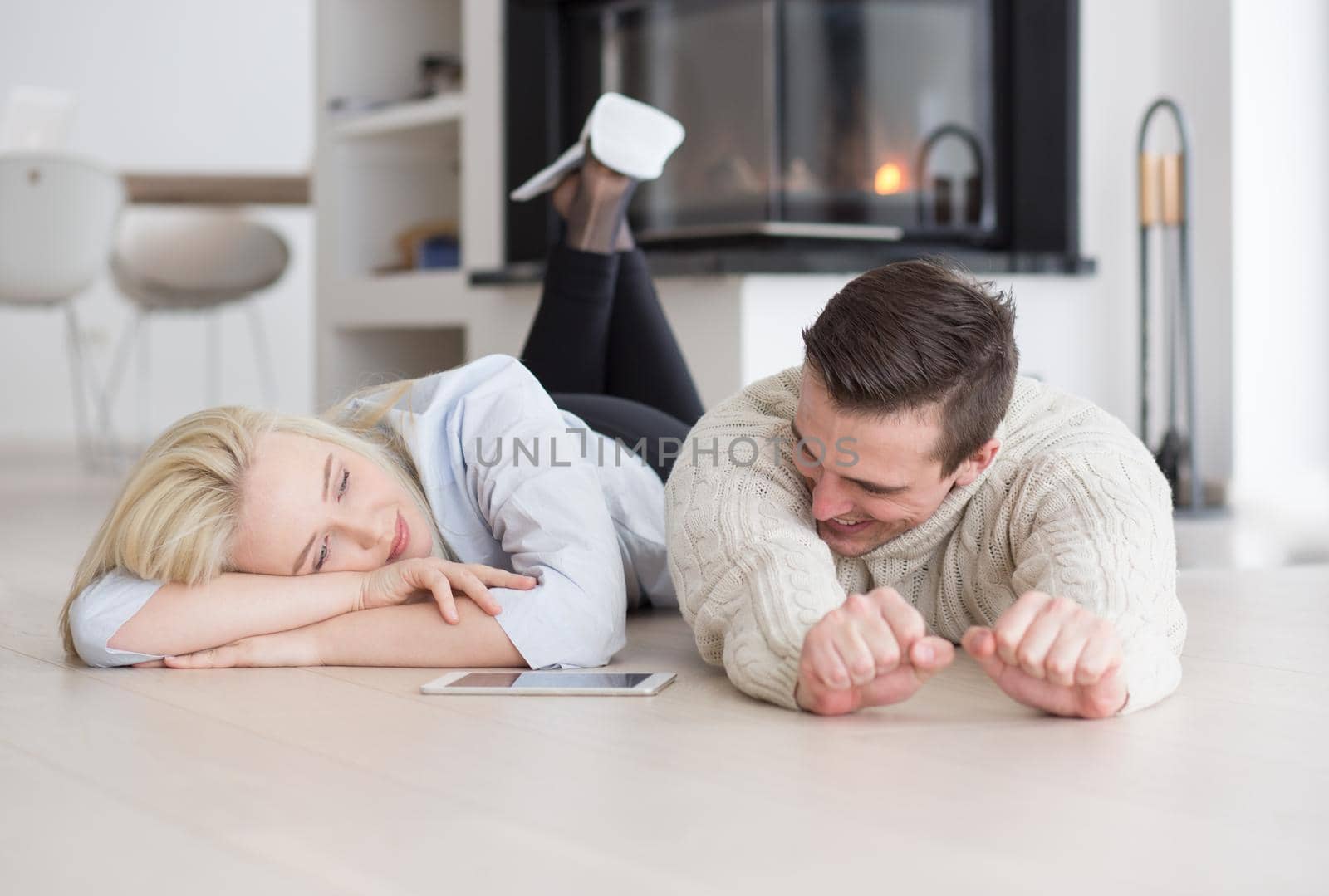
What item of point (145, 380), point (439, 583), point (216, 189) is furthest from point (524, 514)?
point (145, 380)

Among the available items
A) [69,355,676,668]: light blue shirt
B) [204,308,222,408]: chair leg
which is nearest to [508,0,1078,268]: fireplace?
[69,355,676,668]: light blue shirt

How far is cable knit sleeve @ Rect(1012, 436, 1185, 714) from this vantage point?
108 cm

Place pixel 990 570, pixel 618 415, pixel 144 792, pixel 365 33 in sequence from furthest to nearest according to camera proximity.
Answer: pixel 365 33, pixel 618 415, pixel 990 570, pixel 144 792

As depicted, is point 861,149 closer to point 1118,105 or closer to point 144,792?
point 1118,105

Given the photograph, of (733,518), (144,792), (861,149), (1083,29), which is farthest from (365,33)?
(144,792)

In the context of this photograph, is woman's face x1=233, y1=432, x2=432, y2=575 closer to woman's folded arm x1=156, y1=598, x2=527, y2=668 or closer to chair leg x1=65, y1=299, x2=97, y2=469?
woman's folded arm x1=156, y1=598, x2=527, y2=668

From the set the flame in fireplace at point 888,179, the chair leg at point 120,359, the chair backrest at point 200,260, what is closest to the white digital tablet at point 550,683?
the flame in fireplace at point 888,179

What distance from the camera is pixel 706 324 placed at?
2.71 meters

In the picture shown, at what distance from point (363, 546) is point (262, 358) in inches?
170

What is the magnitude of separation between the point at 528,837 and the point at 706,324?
1.96 m

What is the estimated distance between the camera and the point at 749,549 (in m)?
1.17

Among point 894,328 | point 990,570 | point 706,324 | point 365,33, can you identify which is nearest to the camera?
point 894,328

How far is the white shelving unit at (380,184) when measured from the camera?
3.58 meters

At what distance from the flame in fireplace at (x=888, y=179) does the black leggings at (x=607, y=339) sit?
38.3 inches
